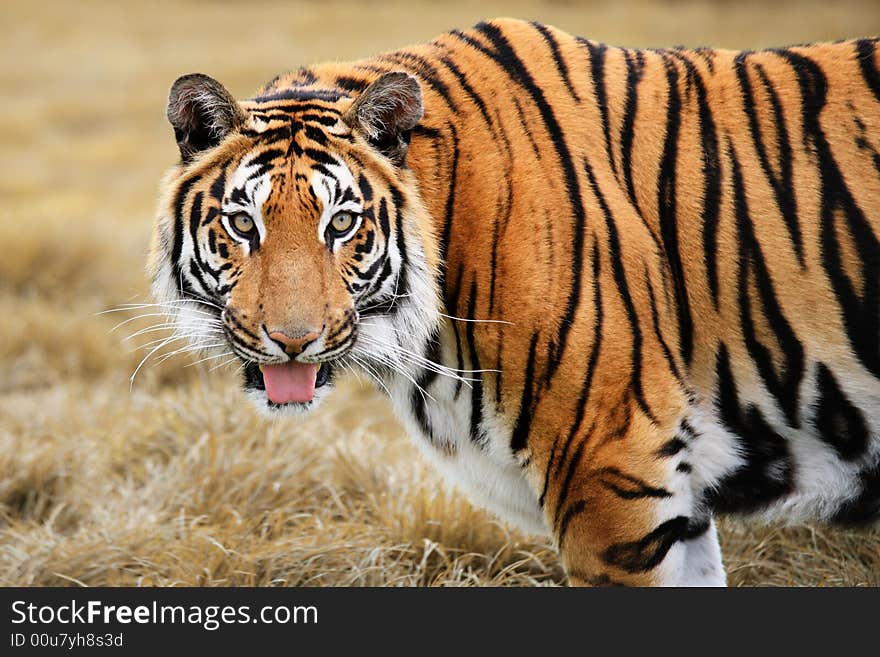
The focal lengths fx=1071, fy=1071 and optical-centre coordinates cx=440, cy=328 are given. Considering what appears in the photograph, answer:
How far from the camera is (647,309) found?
2852 mm

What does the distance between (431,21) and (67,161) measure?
9.78 metres

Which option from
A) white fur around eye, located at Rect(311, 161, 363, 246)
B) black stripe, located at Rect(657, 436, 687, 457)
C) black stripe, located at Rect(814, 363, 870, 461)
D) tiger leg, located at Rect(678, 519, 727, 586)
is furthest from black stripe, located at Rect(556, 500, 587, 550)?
white fur around eye, located at Rect(311, 161, 363, 246)

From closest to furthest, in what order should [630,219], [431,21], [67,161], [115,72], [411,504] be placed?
[630,219] → [411,504] → [67,161] → [115,72] → [431,21]

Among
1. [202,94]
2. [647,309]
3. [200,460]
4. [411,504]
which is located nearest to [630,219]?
[647,309]

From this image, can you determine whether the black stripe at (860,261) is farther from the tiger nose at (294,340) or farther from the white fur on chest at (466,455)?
the tiger nose at (294,340)

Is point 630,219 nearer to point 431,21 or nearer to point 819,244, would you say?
point 819,244

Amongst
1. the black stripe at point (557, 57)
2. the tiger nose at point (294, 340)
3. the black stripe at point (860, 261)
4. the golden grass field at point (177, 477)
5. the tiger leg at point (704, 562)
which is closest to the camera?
the tiger nose at point (294, 340)

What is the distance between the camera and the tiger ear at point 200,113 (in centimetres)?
278

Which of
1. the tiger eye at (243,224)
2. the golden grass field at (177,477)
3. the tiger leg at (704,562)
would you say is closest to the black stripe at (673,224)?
the tiger leg at (704,562)

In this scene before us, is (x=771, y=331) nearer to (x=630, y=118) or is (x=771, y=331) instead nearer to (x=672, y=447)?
(x=672, y=447)

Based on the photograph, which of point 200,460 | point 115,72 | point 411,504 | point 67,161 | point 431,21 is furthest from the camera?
point 431,21

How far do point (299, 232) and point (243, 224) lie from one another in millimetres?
156

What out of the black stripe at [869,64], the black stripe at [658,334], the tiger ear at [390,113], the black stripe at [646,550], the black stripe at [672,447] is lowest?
the black stripe at [646,550]

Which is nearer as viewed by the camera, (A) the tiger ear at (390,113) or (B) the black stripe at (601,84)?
(A) the tiger ear at (390,113)
